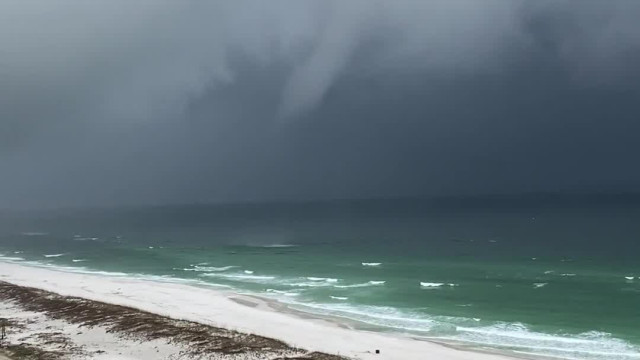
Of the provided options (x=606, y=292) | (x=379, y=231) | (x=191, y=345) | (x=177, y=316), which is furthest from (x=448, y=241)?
(x=191, y=345)

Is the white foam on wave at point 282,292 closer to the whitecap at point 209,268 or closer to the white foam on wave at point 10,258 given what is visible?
the whitecap at point 209,268

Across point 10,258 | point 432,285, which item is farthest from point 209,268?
point 10,258

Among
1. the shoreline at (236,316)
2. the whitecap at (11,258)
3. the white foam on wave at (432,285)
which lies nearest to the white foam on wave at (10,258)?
the whitecap at (11,258)

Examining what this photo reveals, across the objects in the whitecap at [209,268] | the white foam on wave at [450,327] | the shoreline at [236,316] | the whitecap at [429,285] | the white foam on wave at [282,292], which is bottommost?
the shoreline at [236,316]

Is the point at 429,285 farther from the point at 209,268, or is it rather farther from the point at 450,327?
the point at 209,268

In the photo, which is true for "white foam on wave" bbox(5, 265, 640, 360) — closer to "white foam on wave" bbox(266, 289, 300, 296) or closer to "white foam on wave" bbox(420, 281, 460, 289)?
"white foam on wave" bbox(266, 289, 300, 296)

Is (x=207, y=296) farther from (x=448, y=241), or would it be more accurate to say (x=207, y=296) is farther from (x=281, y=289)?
(x=448, y=241)
